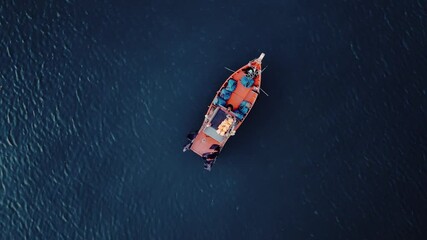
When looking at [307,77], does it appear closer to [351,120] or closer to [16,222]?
[351,120]

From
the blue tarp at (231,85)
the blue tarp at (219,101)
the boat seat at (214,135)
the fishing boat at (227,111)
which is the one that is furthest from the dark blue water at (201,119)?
the boat seat at (214,135)

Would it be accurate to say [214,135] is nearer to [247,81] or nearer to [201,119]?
[201,119]

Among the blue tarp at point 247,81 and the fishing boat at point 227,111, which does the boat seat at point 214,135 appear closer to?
the fishing boat at point 227,111

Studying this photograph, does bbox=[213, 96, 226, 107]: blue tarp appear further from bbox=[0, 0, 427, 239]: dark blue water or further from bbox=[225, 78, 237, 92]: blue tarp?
bbox=[0, 0, 427, 239]: dark blue water

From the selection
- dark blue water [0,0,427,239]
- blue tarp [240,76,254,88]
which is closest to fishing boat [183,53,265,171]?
blue tarp [240,76,254,88]

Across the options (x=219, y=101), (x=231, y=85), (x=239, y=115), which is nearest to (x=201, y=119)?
(x=219, y=101)

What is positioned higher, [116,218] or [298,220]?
[298,220]

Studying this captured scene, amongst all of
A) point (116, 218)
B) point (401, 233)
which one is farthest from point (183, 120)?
point (401, 233)
